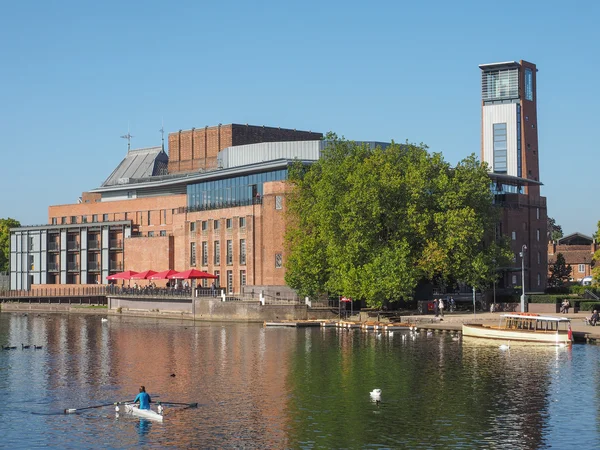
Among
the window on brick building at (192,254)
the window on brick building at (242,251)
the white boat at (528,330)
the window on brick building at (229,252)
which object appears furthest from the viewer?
the window on brick building at (192,254)

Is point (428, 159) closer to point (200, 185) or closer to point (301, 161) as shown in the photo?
point (301, 161)

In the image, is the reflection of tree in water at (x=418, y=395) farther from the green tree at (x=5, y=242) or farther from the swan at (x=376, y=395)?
the green tree at (x=5, y=242)

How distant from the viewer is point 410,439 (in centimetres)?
4131

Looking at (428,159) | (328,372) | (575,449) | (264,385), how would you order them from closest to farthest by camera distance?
(575,449)
(264,385)
(328,372)
(428,159)

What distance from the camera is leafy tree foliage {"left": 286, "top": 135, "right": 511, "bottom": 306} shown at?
9638 cm

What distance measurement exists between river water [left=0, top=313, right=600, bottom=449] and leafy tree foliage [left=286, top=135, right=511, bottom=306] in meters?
11.1

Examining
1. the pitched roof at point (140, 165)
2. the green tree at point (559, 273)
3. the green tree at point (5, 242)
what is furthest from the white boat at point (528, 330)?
the green tree at point (5, 242)

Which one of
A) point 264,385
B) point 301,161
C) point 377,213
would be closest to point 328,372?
point 264,385

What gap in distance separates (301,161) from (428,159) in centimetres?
1837

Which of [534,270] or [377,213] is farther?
[534,270]

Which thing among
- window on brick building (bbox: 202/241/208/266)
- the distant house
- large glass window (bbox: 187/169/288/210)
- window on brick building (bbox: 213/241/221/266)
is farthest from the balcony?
the distant house

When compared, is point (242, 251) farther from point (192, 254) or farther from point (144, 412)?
point (144, 412)

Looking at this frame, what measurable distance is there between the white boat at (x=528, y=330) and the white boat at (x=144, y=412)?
3961cm

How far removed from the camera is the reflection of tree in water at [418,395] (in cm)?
4209
